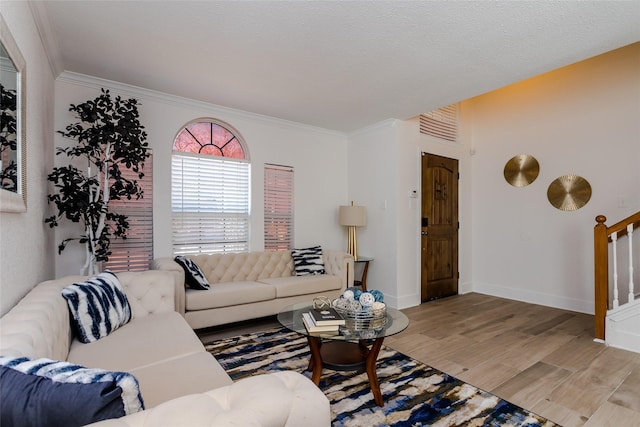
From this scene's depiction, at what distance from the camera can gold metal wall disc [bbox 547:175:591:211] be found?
12.8 ft

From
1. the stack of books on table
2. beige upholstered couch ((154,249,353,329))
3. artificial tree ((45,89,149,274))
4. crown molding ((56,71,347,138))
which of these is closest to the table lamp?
beige upholstered couch ((154,249,353,329))

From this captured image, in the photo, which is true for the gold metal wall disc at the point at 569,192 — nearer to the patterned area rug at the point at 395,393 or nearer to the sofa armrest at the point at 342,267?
the sofa armrest at the point at 342,267

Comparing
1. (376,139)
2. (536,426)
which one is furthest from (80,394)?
(376,139)

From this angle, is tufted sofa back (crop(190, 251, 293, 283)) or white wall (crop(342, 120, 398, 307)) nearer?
tufted sofa back (crop(190, 251, 293, 283))

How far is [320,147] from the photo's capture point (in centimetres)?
482

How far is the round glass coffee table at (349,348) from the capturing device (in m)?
1.98

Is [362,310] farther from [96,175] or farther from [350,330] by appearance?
[96,175]

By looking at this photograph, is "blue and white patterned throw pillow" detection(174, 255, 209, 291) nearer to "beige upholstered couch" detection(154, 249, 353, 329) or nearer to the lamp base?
"beige upholstered couch" detection(154, 249, 353, 329)

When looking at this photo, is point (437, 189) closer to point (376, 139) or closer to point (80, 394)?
point (376, 139)

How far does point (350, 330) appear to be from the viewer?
2.05 meters

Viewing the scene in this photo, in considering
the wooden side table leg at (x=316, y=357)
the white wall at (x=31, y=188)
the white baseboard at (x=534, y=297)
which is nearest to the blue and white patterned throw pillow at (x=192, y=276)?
the white wall at (x=31, y=188)

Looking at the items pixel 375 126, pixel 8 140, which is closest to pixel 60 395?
pixel 8 140

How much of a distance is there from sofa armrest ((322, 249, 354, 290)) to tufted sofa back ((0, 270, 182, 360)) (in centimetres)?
196

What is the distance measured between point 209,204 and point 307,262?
145 cm
